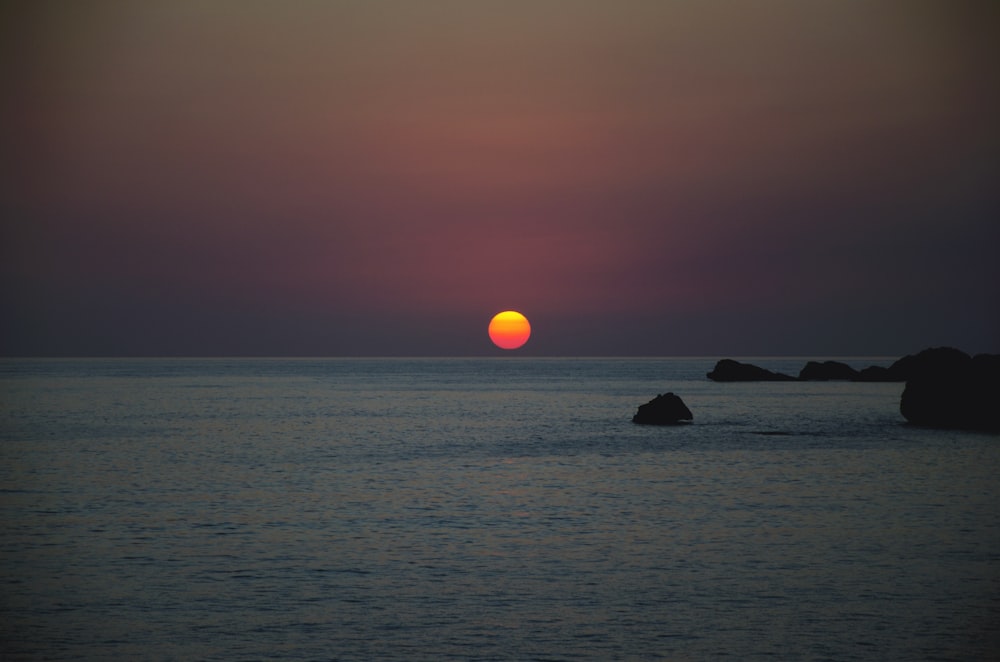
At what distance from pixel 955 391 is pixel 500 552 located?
72.7 metres

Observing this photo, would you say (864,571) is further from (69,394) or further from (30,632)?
(69,394)

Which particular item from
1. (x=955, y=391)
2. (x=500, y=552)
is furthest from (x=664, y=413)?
(x=500, y=552)

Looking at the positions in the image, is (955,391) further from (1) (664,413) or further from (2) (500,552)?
(2) (500,552)

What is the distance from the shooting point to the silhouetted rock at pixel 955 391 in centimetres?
8381

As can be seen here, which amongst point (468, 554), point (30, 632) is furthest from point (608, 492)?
point (30, 632)

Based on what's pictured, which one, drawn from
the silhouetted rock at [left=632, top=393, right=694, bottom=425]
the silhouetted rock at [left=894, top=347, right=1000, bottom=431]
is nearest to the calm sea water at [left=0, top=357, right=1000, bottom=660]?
the silhouetted rock at [left=894, top=347, right=1000, bottom=431]

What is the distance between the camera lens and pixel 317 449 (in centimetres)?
6812

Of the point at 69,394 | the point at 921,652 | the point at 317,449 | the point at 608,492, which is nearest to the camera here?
the point at 921,652

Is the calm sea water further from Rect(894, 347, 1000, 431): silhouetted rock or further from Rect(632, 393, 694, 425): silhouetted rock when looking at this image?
Rect(632, 393, 694, 425): silhouetted rock

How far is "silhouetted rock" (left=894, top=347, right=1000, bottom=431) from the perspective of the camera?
83812mm

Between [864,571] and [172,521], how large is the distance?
2616 centimetres

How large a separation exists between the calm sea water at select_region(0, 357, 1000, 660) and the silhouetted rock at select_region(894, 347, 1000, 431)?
18990mm

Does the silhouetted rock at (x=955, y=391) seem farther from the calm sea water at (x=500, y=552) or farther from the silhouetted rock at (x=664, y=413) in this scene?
the silhouetted rock at (x=664, y=413)

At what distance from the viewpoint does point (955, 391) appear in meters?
87.1
